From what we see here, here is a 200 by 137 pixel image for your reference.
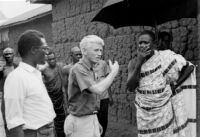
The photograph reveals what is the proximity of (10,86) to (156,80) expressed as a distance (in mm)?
1998

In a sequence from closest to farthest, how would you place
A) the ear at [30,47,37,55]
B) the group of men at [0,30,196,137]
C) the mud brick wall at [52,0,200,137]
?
the group of men at [0,30,196,137], the ear at [30,47,37,55], the mud brick wall at [52,0,200,137]

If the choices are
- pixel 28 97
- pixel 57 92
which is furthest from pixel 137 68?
pixel 57 92

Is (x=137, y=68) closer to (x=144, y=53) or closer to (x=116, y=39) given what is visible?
(x=144, y=53)

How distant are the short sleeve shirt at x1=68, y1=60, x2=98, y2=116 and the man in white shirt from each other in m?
0.57

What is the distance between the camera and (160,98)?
404 centimetres

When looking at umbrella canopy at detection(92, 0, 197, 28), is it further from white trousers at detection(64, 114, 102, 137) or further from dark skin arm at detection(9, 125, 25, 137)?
dark skin arm at detection(9, 125, 25, 137)

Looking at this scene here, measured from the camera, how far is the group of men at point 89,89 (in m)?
2.62

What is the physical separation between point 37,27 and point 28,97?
9.82m

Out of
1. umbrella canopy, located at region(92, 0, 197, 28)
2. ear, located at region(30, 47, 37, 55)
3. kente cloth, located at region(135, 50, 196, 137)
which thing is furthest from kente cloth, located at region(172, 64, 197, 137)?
ear, located at region(30, 47, 37, 55)

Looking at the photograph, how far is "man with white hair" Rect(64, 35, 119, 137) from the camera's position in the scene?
3.32 meters

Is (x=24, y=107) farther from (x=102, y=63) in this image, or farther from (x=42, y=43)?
(x=102, y=63)

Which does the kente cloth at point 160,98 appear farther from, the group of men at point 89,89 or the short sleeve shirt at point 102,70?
the short sleeve shirt at point 102,70

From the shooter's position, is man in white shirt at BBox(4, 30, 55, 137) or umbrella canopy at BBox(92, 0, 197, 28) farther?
umbrella canopy at BBox(92, 0, 197, 28)

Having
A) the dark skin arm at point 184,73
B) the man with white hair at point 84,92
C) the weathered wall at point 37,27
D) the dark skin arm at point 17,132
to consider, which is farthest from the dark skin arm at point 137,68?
the weathered wall at point 37,27
